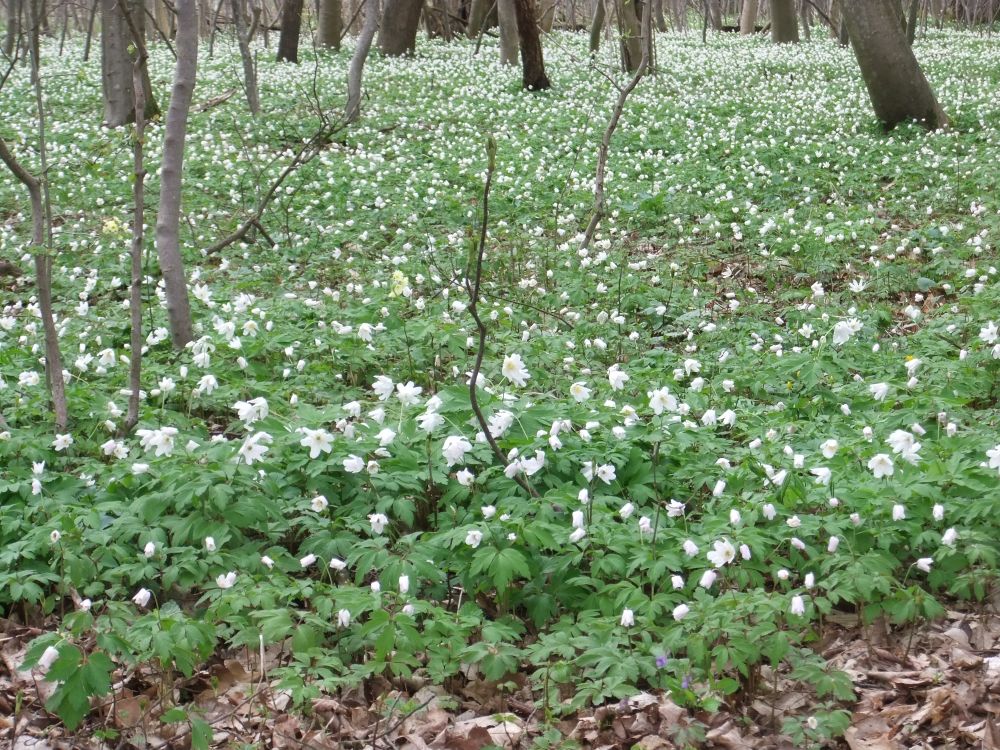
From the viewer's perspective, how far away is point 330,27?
23.5 meters

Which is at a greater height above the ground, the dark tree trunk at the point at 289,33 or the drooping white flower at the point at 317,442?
the dark tree trunk at the point at 289,33

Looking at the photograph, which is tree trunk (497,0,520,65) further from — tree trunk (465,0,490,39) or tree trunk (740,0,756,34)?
tree trunk (740,0,756,34)

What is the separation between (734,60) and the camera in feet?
72.3

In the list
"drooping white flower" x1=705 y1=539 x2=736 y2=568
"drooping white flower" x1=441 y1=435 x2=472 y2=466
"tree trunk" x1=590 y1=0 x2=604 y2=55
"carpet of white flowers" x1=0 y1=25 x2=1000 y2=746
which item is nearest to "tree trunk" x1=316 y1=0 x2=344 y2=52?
"tree trunk" x1=590 y1=0 x2=604 y2=55

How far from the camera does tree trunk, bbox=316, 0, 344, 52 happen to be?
23156mm

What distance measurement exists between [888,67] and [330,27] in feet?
50.8

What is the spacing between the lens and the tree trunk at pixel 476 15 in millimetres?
24844

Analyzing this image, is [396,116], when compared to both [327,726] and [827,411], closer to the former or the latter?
[827,411]

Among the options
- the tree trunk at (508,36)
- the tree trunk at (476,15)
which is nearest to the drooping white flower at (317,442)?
the tree trunk at (508,36)

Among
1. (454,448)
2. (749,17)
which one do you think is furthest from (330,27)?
(454,448)

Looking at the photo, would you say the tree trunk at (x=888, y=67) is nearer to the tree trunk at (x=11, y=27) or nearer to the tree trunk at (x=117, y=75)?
the tree trunk at (x=117, y=75)

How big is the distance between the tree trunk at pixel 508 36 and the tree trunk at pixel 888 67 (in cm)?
753

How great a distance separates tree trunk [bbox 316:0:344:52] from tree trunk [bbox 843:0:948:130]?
47.4 ft

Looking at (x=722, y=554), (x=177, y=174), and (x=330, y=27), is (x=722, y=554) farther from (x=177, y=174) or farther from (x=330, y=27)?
(x=330, y=27)
